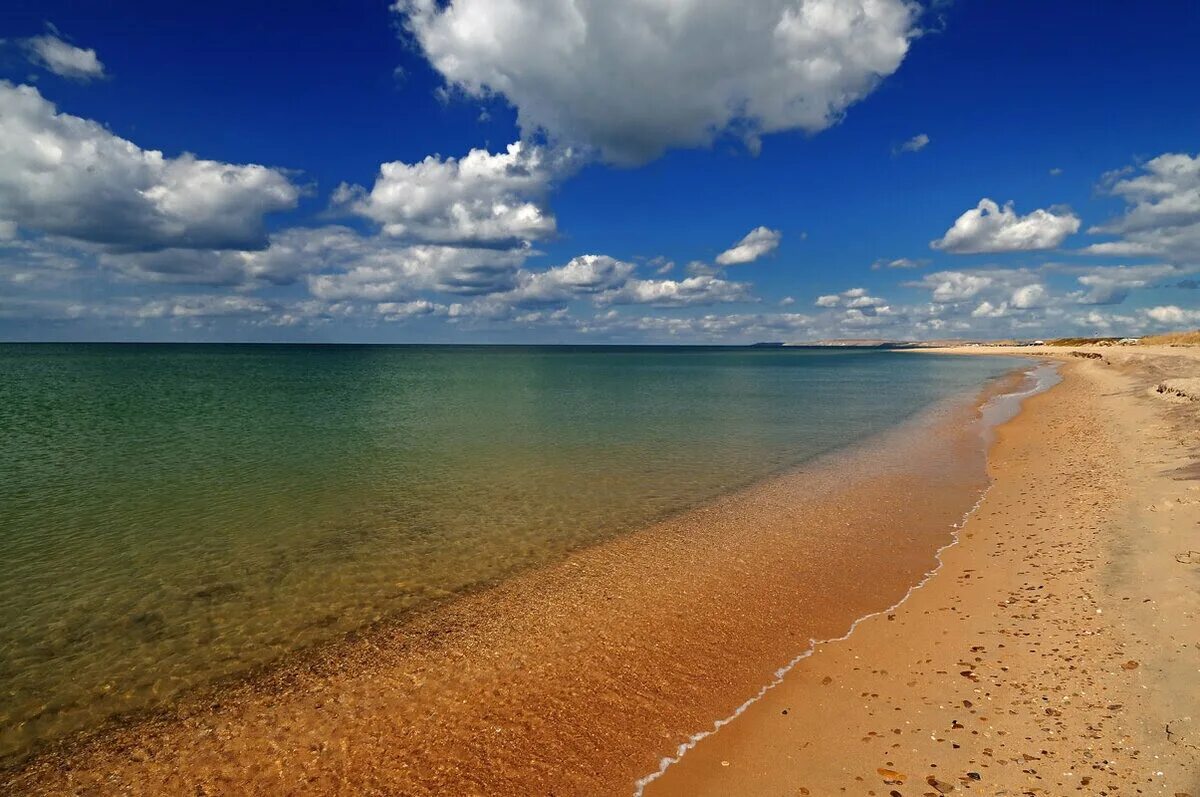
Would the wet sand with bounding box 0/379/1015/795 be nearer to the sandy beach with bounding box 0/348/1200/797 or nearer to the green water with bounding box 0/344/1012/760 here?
the sandy beach with bounding box 0/348/1200/797

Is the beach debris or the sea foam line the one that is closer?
the beach debris

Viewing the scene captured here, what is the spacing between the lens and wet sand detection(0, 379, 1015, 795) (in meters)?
7.61

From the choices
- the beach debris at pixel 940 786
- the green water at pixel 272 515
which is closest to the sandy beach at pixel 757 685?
the beach debris at pixel 940 786

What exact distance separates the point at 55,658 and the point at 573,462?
61.4 ft

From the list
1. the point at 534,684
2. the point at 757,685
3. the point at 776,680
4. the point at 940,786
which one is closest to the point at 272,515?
the point at 534,684

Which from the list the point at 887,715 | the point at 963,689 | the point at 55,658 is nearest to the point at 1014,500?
the point at 963,689

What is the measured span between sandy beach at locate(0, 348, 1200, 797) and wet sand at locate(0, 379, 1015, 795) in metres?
0.04

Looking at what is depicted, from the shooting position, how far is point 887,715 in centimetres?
823

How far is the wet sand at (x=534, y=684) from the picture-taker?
761 centimetres

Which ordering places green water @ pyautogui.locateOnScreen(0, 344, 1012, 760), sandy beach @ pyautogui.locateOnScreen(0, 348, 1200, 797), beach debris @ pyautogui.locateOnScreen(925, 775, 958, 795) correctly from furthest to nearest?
green water @ pyautogui.locateOnScreen(0, 344, 1012, 760)
sandy beach @ pyautogui.locateOnScreen(0, 348, 1200, 797)
beach debris @ pyautogui.locateOnScreen(925, 775, 958, 795)

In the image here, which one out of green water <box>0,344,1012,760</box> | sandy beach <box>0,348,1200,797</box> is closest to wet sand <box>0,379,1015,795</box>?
sandy beach <box>0,348,1200,797</box>

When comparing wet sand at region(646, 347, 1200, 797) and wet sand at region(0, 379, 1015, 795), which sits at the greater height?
wet sand at region(646, 347, 1200, 797)

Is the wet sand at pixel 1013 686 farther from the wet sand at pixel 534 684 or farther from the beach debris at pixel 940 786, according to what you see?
the wet sand at pixel 534 684

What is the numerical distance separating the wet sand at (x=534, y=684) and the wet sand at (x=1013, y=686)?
2.41ft
